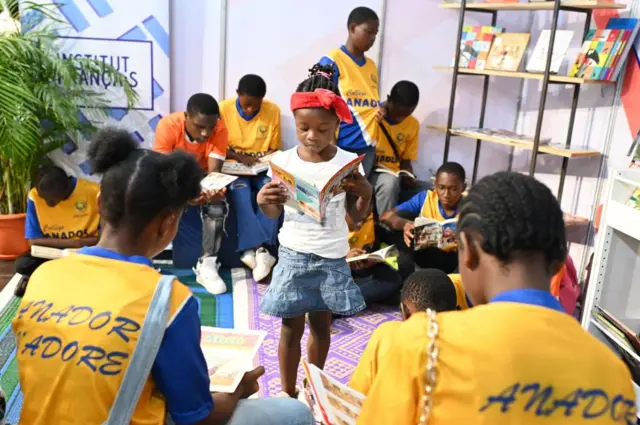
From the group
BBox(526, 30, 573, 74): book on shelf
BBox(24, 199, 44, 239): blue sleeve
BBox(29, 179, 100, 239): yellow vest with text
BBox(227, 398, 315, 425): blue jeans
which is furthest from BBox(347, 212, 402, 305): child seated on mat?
BBox(227, 398, 315, 425): blue jeans

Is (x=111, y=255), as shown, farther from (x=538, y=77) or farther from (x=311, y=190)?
(x=538, y=77)

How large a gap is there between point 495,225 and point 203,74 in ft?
11.4

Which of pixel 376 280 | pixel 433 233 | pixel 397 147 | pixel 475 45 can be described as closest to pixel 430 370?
pixel 433 233

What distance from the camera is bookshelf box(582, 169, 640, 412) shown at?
2.47 metres

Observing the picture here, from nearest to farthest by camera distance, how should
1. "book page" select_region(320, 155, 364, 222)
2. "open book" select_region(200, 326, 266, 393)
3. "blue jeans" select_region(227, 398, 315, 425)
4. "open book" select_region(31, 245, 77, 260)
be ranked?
1. "blue jeans" select_region(227, 398, 315, 425)
2. "open book" select_region(200, 326, 266, 393)
3. "book page" select_region(320, 155, 364, 222)
4. "open book" select_region(31, 245, 77, 260)

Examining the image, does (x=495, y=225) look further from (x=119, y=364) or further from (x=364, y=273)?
(x=364, y=273)

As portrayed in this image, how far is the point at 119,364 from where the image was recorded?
1068 millimetres

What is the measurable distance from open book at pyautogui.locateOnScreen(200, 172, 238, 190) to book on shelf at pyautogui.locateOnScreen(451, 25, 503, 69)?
181 cm

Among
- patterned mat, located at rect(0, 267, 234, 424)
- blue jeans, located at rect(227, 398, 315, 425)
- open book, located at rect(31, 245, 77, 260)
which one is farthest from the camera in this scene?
open book, located at rect(31, 245, 77, 260)

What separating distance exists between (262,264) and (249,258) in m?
0.12

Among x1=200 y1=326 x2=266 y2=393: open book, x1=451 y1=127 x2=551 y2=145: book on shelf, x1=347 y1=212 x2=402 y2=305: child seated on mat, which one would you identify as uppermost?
x1=451 y1=127 x2=551 y2=145: book on shelf

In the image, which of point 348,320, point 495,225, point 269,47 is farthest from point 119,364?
point 269,47

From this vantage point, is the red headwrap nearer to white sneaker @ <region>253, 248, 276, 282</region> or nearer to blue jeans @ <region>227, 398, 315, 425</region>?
blue jeans @ <region>227, 398, 315, 425</region>

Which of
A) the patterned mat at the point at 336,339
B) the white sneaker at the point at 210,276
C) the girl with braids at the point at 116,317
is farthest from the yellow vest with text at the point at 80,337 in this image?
the white sneaker at the point at 210,276
